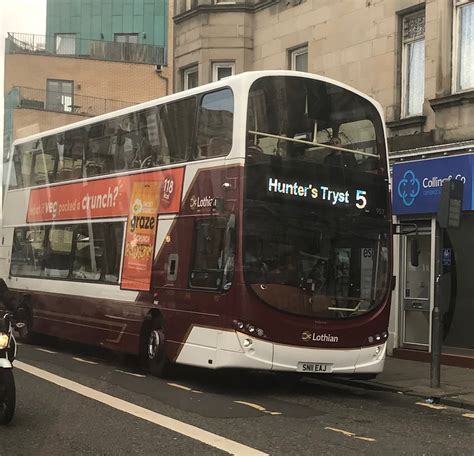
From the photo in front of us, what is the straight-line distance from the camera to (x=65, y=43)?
34.0m

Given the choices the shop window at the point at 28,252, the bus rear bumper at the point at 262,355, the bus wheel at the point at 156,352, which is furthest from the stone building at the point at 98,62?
the bus rear bumper at the point at 262,355

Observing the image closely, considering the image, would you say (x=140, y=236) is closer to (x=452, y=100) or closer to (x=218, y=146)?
(x=218, y=146)

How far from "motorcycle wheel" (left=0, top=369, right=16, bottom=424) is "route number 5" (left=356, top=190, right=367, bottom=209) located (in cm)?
533

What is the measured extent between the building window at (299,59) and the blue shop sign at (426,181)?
4321 millimetres

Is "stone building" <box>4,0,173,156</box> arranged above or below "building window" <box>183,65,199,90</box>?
above

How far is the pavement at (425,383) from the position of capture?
920 cm

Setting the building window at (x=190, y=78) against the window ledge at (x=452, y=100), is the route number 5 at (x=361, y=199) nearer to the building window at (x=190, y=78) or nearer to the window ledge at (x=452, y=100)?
the window ledge at (x=452, y=100)

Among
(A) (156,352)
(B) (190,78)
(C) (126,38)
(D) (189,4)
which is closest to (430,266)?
(A) (156,352)

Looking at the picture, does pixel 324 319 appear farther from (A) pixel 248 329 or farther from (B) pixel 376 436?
(B) pixel 376 436

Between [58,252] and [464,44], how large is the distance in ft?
28.5

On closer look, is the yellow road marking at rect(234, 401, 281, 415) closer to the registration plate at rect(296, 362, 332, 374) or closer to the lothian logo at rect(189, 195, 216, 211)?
the registration plate at rect(296, 362, 332, 374)

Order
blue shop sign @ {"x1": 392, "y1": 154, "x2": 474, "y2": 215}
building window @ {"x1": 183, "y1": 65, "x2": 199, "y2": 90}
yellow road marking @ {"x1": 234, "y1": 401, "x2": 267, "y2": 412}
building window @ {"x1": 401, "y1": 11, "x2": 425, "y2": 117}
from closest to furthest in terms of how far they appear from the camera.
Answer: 1. yellow road marking @ {"x1": 234, "y1": 401, "x2": 267, "y2": 412}
2. blue shop sign @ {"x1": 392, "y1": 154, "x2": 474, "y2": 215}
3. building window @ {"x1": 401, "y1": 11, "x2": 425, "y2": 117}
4. building window @ {"x1": 183, "y1": 65, "x2": 199, "y2": 90}

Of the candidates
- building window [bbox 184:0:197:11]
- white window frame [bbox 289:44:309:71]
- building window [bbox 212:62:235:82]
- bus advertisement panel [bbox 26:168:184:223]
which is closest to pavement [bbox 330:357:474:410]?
bus advertisement panel [bbox 26:168:184:223]

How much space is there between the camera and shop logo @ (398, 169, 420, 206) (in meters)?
13.2
